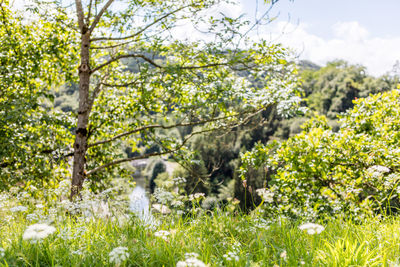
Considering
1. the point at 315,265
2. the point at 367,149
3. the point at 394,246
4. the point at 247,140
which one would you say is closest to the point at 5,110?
the point at 315,265

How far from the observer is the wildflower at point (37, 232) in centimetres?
179

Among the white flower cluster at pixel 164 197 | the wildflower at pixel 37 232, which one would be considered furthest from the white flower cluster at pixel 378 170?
the wildflower at pixel 37 232

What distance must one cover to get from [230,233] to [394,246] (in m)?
1.43

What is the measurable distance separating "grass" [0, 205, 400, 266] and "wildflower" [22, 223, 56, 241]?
6.7 inches

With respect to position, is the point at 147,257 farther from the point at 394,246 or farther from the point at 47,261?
the point at 394,246

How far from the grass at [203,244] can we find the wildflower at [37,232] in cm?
17

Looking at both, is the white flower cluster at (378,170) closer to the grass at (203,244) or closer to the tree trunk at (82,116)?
the grass at (203,244)

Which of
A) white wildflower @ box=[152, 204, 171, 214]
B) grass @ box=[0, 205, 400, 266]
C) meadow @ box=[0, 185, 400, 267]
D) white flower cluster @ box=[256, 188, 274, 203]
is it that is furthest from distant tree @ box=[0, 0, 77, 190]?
white flower cluster @ box=[256, 188, 274, 203]

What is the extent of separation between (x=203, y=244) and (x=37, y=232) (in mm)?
1355

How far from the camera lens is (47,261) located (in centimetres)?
236

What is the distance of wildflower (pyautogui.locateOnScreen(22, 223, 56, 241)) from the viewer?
5.89 feet

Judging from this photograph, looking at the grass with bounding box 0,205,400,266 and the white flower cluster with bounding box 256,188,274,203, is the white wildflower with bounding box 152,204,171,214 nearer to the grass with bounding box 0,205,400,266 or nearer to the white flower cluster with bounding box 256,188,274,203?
the grass with bounding box 0,205,400,266

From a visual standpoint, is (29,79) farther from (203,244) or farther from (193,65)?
(203,244)

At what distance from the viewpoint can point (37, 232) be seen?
1.94 metres
